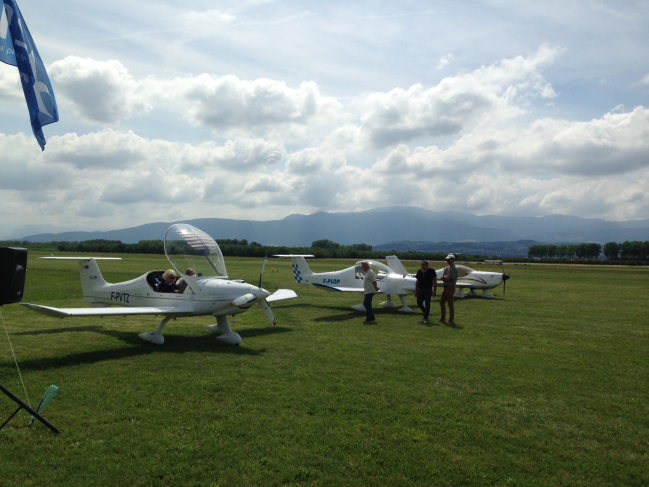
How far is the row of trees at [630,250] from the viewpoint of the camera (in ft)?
396

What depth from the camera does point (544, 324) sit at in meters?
11.3

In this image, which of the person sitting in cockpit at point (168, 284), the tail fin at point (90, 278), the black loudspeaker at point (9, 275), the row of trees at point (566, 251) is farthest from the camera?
the row of trees at point (566, 251)

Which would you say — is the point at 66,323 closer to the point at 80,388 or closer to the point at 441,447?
the point at 80,388

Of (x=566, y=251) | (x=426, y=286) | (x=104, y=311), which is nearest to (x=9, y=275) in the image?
(x=104, y=311)

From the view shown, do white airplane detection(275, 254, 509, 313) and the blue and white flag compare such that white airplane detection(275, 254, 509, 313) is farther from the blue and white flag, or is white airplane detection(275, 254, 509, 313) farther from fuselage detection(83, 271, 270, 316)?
the blue and white flag

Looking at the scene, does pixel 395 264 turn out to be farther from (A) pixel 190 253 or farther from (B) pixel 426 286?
(A) pixel 190 253

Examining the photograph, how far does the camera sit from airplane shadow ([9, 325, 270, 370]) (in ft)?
22.0

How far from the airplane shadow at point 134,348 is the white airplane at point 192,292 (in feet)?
0.89

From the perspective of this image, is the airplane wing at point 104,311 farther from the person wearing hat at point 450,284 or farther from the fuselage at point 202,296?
the person wearing hat at point 450,284

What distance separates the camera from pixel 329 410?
4773mm

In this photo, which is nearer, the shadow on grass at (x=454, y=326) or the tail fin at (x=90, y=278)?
the tail fin at (x=90, y=278)

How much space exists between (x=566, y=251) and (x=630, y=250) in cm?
3228

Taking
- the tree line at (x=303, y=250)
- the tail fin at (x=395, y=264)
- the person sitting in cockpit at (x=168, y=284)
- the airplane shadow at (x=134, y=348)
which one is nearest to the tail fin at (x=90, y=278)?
the airplane shadow at (x=134, y=348)

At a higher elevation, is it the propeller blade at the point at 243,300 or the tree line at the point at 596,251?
the tree line at the point at 596,251
